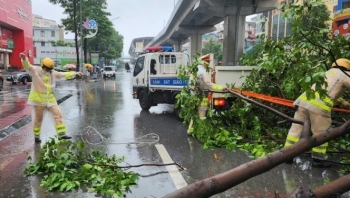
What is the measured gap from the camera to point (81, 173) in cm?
423

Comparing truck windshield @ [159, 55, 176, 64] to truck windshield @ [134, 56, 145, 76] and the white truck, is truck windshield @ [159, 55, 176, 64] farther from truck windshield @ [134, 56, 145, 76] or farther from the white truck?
truck windshield @ [134, 56, 145, 76]

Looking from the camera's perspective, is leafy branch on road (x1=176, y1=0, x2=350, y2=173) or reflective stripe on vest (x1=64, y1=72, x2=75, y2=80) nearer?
leafy branch on road (x1=176, y1=0, x2=350, y2=173)

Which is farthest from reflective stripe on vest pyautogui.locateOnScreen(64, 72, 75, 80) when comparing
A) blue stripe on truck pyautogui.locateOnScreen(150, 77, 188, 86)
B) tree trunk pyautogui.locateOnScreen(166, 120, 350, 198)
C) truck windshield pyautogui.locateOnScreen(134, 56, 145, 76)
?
tree trunk pyautogui.locateOnScreen(166, 120, 350, 198)

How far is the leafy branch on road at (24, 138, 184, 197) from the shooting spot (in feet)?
12.5

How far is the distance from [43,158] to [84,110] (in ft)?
22.6

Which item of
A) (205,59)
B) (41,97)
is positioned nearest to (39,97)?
(41,97)

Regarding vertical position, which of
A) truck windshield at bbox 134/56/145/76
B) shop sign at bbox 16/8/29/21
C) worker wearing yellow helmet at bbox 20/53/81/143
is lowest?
worker wearing yellow helmet at bbox 20/53/81/143

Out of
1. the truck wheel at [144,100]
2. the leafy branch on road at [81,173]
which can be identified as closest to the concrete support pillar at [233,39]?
the truck wheel at [144,100]

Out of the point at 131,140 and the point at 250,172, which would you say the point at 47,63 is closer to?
the point at 131,140

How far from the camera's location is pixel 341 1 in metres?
27.8

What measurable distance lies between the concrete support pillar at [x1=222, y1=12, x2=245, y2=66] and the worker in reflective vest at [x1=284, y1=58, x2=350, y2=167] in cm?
2109

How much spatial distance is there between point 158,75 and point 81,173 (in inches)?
257

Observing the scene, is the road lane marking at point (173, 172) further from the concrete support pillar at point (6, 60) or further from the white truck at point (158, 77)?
the concrete support pillar at point (6, 60)

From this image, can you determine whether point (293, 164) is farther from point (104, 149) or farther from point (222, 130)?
point (104, 149)
